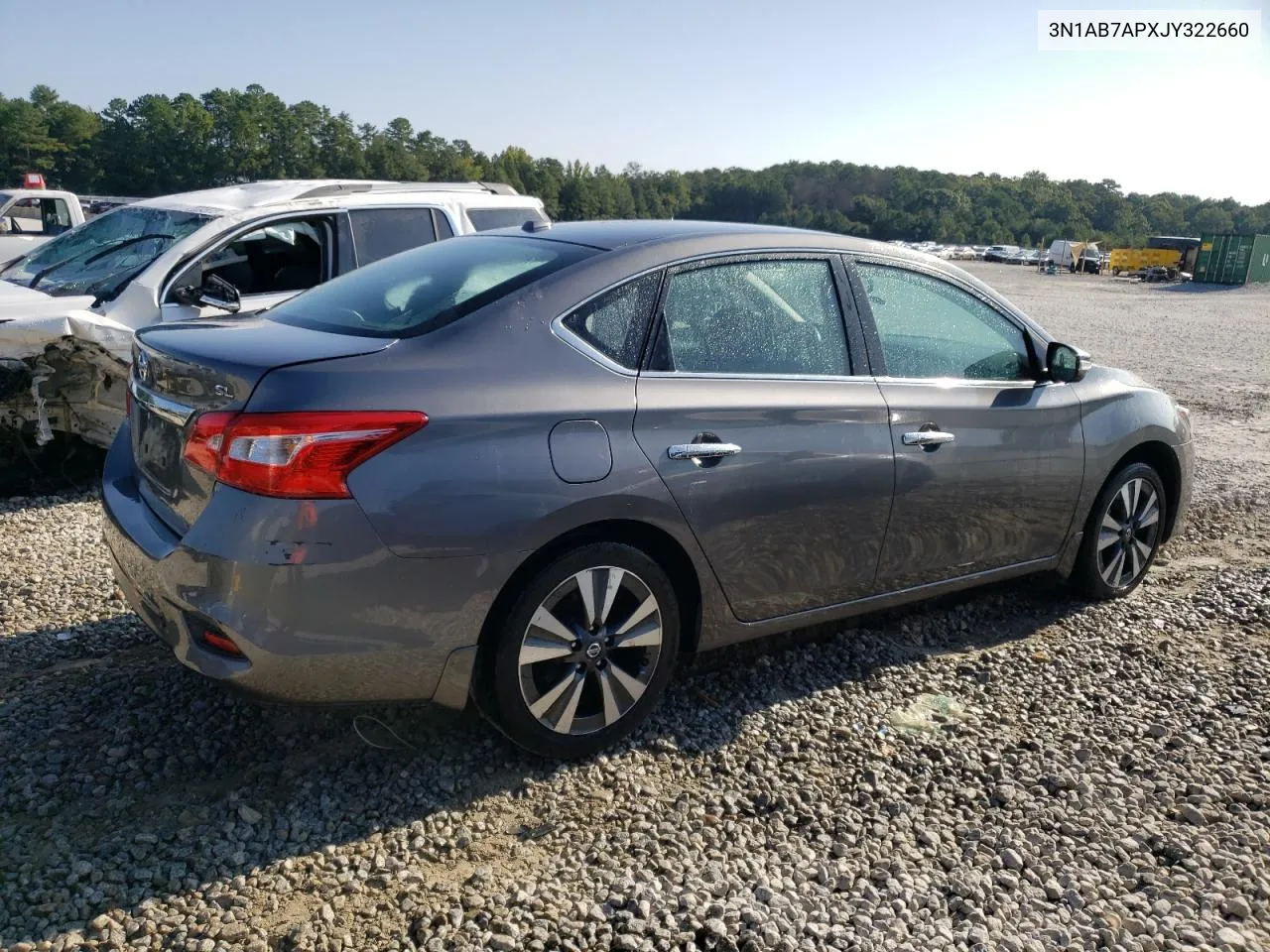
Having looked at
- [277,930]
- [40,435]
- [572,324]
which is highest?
[572,324]

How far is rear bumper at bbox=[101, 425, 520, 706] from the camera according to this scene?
2.84m

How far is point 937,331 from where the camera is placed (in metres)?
4.36

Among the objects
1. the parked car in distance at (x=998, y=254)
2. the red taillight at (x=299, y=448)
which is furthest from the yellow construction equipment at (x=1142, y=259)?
the red taillight at (x=299, y=448)

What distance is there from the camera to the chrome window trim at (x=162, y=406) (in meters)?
3.12

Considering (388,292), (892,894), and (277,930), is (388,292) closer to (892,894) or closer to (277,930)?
(277,930)

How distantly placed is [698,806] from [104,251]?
6042mm

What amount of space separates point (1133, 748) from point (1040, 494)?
117 cm

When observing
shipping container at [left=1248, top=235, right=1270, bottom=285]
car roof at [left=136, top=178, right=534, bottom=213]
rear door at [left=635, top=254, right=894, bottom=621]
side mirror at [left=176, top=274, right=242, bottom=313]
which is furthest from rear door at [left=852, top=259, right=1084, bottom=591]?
shipping container at [left=1248, top=235, right=1270, bottom=285]

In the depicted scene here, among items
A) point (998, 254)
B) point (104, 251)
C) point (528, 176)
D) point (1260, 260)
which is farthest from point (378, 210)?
point (528, 176)

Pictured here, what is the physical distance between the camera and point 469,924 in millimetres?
2693

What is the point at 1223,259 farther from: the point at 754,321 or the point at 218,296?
the point at 754,321

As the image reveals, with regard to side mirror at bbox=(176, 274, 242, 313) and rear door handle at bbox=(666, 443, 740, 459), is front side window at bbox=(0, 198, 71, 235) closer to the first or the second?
side mirror at bbox=(176, 274, 242, 313)

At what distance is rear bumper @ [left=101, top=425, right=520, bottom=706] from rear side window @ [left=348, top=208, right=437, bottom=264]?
4.38 metres

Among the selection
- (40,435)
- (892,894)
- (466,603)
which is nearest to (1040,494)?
(892,894)
